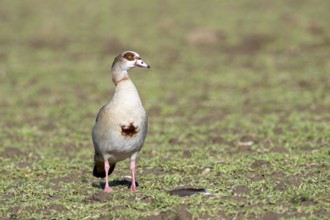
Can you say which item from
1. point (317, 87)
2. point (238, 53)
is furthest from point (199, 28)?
point (317, 87)

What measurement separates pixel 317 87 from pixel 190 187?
26.3 ft

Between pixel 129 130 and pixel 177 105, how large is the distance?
274 inches

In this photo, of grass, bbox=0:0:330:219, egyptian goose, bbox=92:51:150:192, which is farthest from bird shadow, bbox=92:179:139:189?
egyptian goose, bbox=92:51:150:192

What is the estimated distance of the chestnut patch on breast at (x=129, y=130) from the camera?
25.9ft

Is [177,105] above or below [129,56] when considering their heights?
below

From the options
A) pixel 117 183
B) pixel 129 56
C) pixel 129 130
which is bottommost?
pixel 117 183

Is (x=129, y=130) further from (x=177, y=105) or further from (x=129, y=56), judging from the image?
(x=177, y=105)

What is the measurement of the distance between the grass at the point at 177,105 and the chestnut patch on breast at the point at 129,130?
0.64 metres

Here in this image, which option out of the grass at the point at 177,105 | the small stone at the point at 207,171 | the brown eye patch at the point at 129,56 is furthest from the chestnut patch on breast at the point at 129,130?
the small stone at the point at 207,171

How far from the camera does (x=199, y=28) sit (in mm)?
22828

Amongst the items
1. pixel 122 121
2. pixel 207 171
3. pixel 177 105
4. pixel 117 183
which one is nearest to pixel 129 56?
pixel 122 121

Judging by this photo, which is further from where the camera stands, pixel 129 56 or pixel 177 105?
pixel 177 105

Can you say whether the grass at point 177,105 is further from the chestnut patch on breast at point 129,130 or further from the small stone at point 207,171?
the chestnut patch on breast at point 129,130

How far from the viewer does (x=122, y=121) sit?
788 cm
